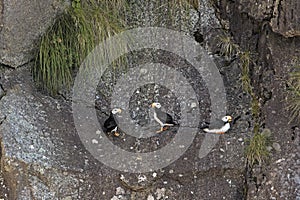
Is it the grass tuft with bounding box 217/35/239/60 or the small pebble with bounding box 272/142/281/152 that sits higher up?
the grass tuft with bounding box 217/35/239/60

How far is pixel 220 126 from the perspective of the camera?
4121mm

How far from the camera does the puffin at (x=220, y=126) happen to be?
411 centimetres

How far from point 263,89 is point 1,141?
1.74 meters

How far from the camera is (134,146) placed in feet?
13.6

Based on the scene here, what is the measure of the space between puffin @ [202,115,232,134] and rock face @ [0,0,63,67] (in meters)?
1.33

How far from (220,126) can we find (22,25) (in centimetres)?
150

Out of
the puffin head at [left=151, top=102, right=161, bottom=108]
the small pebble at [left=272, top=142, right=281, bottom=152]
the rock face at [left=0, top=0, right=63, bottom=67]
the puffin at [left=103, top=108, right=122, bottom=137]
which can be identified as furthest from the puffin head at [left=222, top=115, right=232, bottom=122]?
the rock face at [left=0, top=0, right=63, bottom=67]

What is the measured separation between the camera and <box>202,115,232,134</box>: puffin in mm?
4109

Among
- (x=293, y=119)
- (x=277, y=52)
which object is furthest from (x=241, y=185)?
(x=277, y=52)

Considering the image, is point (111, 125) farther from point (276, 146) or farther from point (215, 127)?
point (276, 146)

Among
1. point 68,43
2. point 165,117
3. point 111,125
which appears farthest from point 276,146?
point 68,43

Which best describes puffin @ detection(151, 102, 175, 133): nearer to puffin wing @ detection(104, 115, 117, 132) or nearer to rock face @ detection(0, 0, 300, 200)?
rock face @ detection(0, 0, 300, 200)

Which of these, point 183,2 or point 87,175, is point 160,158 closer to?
point 87,175

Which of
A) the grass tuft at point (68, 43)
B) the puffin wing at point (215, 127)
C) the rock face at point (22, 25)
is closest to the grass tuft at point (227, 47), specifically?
the puffin wing at point (215, 127)
